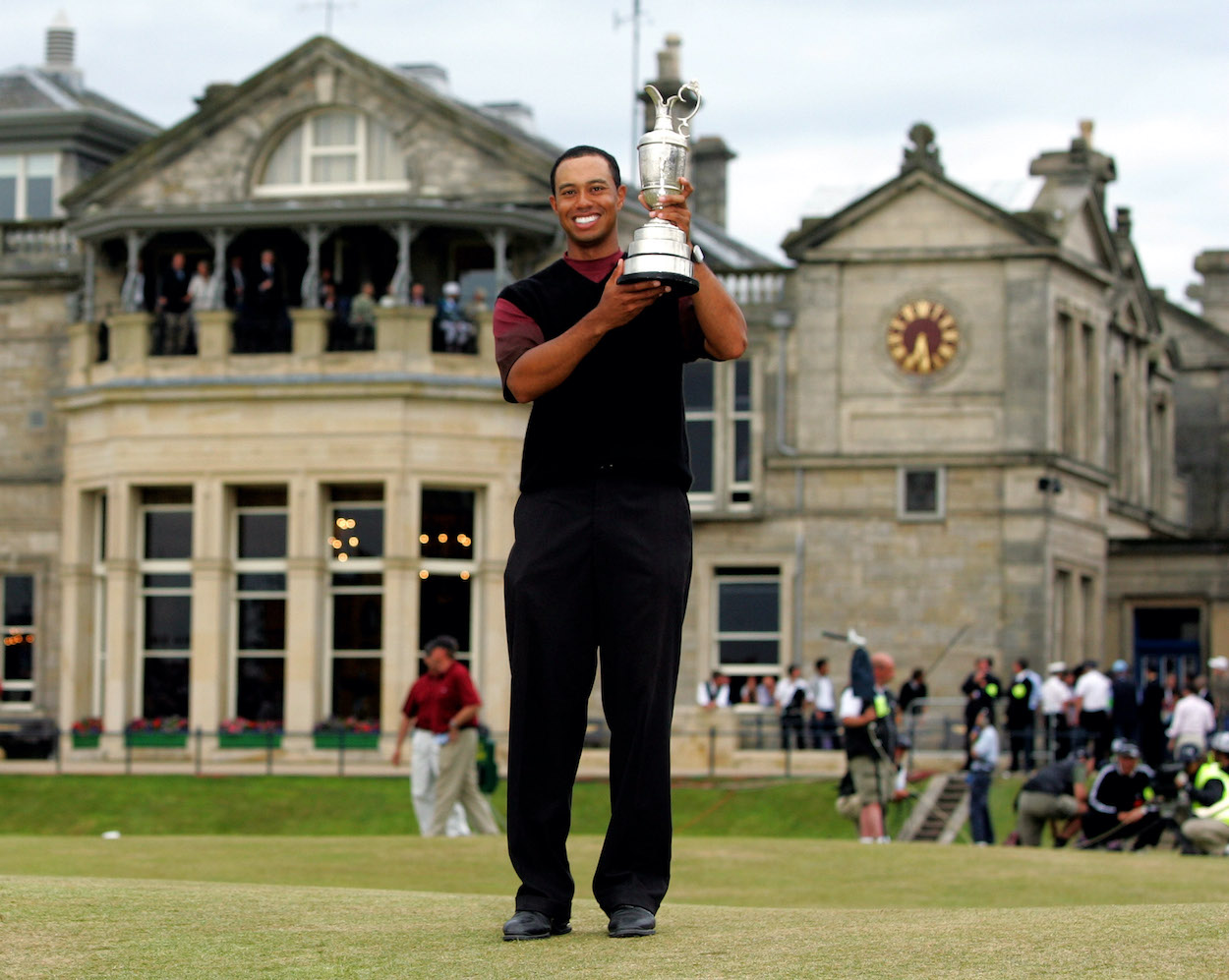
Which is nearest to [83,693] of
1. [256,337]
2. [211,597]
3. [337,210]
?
[211,597]

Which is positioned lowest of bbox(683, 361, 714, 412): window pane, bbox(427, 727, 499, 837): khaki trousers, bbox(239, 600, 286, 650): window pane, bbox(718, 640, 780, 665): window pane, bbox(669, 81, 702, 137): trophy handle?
bbox(427, 727, 499, 837): khaki trousers

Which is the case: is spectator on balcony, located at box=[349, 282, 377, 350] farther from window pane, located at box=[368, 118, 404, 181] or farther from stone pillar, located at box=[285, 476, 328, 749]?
stone pillar, located at box=[285, 476, 328, 749]

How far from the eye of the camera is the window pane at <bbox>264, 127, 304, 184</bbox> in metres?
40.0

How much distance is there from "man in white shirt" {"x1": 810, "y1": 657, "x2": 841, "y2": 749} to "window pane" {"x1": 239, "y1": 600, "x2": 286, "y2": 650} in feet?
28.9

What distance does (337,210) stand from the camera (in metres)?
37.8

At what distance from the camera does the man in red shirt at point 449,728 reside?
20.1m

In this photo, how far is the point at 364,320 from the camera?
38500 millimetres

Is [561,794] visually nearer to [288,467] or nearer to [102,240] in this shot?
[288,467]

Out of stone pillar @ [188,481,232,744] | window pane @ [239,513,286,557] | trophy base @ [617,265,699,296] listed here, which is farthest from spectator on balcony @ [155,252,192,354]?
trophy base @ [617,265,699,296]

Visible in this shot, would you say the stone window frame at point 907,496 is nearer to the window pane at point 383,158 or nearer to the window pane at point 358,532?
the window pane at point 358,532

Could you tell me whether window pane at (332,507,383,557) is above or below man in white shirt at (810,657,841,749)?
above

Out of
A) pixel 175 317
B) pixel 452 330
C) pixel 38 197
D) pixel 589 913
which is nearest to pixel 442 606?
pixel 452 330

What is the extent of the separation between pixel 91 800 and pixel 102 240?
14.2 meters

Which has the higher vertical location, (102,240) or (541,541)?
(102,240)
